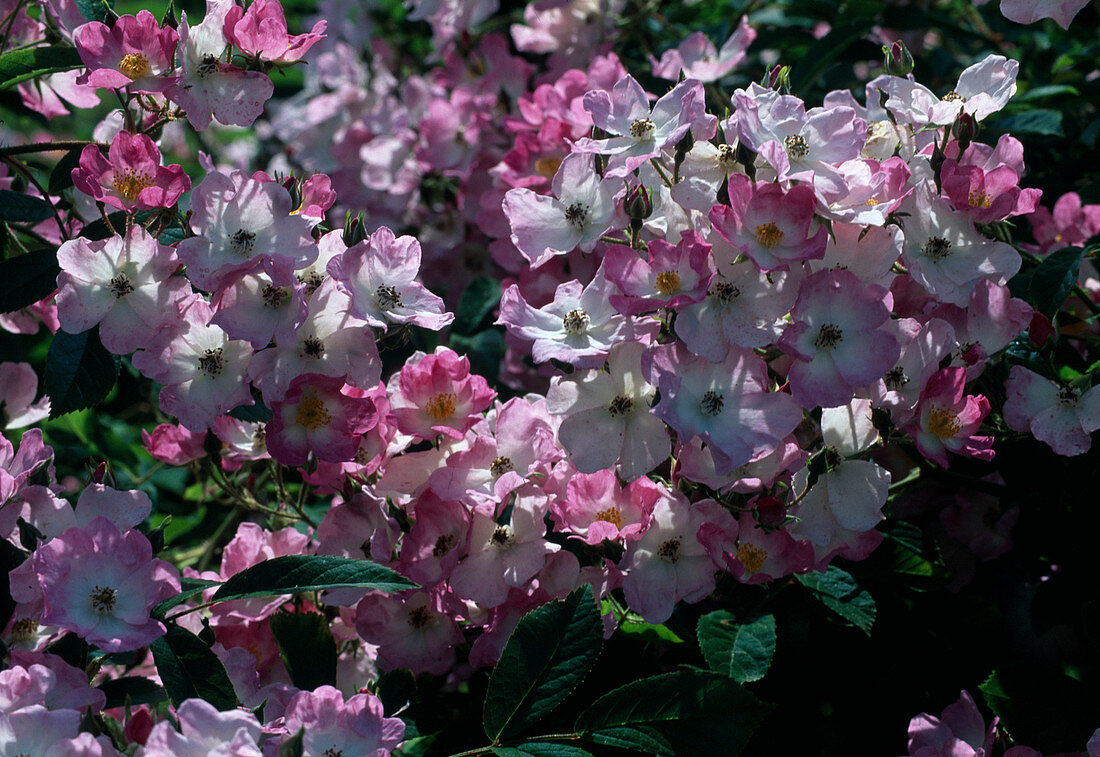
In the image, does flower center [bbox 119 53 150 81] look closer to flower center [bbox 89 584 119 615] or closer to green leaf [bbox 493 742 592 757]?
flower center [bbox 89 584 119 615]

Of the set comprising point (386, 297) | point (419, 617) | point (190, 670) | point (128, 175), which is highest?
point (128, 175)

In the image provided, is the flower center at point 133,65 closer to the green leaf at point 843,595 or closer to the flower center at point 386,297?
Answer: the flower center at point 386,297

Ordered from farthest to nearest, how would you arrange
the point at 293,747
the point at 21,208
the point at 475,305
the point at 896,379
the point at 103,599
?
the point at 475,305 < the point at 21,208 < the point at 896,379 < the point at 103,599 < the point at 293,747

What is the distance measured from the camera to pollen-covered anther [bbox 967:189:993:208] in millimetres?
1021

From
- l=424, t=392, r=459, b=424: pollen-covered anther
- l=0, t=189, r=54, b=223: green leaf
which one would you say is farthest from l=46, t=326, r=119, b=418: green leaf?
l=424, t=392, r=459, b=424: pollen-covered anther

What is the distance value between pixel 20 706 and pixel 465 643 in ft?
1.50

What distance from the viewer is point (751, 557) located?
0.99m

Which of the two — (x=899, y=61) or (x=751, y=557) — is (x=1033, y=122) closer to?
(x=899, y=61)

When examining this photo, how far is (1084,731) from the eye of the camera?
99cm

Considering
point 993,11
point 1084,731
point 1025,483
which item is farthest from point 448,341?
point 993,11

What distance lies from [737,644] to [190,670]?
1.78ft

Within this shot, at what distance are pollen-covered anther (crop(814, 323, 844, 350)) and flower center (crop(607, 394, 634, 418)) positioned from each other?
195mm

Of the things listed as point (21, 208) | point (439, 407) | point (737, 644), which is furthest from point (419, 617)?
point (21, 208)

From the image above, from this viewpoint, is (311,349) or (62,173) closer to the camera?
(311,349)
